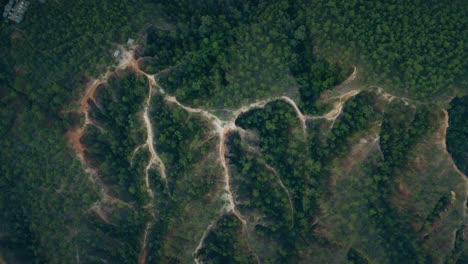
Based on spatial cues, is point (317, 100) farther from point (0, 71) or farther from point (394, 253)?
point (0, 71)

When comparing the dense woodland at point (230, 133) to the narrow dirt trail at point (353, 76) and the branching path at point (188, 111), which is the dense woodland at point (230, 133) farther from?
the narrow dirt trail at point (353, 76)

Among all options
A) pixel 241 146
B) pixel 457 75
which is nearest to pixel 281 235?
pixel 241 146

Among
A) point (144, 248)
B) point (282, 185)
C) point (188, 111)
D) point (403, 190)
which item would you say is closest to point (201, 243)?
point (144, 248)

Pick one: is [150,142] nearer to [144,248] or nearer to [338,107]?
[144,248]

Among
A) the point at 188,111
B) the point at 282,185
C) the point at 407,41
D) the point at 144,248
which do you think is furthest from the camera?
the point at 144,248

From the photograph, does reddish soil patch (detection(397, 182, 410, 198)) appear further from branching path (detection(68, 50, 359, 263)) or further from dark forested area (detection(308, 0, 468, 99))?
branching path (detection(68, 50, 359, 263))

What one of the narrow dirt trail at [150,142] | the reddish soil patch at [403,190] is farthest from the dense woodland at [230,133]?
the reddish soil patch at [403,190]

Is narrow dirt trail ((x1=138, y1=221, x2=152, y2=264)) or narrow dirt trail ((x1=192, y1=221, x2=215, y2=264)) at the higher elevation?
narrow dirt trail ((x1=192, y1=221, x2=215, y2=264))

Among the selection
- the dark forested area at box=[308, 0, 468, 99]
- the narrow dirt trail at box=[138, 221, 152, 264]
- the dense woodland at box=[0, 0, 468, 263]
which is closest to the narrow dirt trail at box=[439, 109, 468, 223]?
the dense woodland at box=[0, 0, 468, 263]

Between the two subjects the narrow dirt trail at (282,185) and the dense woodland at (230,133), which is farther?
the narrow dirt trail at (282,185)
